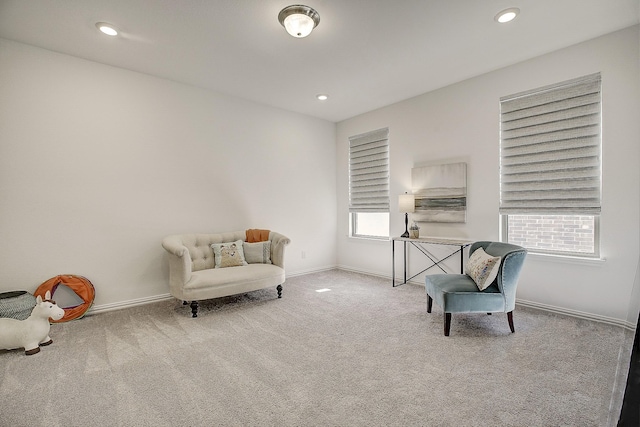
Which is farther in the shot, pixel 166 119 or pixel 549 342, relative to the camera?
pixel 166 119

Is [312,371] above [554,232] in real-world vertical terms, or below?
below

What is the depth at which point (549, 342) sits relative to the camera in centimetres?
254

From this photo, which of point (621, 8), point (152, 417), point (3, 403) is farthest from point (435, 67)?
point (3, 403)

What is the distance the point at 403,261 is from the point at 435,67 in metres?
2.71

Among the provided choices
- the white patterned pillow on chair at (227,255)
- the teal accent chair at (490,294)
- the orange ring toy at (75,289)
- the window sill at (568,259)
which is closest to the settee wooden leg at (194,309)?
the white patterned pillow on chair at (227,255)

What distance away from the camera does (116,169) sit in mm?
3529

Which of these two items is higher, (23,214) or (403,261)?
(23,214)

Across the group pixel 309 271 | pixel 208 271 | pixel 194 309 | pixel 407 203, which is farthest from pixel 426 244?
pixel 194 309

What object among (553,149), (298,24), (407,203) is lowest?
(407,203)

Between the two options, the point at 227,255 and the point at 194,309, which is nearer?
the point at 194,309

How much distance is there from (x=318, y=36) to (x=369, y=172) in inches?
106

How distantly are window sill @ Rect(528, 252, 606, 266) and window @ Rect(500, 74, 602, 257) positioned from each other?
0.22 feet

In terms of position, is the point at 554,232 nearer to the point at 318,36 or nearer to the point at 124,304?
the point at 318,36

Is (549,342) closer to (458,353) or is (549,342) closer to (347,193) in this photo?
(458,353)
